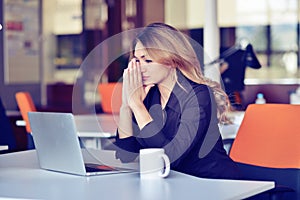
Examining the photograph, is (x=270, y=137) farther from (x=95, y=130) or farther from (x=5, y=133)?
(x=5, y=133)

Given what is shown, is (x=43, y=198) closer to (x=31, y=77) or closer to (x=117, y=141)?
(x=117, y=141)

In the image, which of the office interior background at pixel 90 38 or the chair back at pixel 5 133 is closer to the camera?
the chair back at pixel 5 133

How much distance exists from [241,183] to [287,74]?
5.10 metres

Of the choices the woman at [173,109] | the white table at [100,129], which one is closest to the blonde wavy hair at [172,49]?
the woman at [173,109]

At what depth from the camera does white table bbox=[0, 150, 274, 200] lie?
70.2 inches

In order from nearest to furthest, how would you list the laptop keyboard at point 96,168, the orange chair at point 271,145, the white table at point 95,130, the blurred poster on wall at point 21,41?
the laptop keyboard at point 96,168 < the orange chair at point 271,145 < the white table at point 95,130 < the blurred poster on wall at point 21,41

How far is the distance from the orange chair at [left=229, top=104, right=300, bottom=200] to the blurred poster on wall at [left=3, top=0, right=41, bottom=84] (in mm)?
3990

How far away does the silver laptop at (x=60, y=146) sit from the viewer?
206cm

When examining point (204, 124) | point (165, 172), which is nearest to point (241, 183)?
point (165, 172)

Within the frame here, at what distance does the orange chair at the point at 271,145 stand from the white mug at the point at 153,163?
29.7 inches

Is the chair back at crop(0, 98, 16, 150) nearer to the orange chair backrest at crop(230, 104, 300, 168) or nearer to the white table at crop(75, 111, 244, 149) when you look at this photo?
the white table at crop(75, 111, 244, 149)

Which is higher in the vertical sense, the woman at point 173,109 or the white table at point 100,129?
the woman at point 173,109

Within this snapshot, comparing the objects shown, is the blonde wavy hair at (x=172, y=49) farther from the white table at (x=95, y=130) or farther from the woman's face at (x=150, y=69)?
the white table at (x=95, y=130)

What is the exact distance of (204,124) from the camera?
2.31m
